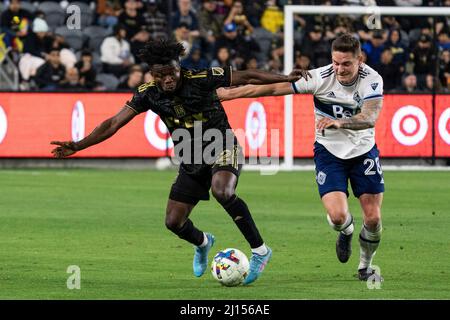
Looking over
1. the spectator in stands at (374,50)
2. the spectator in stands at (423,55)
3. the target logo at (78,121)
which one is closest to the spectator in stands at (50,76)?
the target logo at (78,121)

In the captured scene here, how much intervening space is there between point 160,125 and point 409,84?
5.04m

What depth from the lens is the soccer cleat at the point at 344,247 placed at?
1087 centimetres

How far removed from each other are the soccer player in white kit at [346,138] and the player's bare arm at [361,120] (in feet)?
0.04

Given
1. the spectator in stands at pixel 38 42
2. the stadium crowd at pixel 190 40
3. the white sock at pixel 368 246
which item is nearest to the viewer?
the white sock at pixel 368 246

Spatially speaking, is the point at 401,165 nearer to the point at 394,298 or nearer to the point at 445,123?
the point at 445,123

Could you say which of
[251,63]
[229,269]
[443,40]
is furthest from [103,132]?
[443,40]

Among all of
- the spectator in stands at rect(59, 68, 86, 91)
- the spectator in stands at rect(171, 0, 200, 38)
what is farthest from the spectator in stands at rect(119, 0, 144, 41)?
the spectator in stands at rect(59, 68, 86, 91)

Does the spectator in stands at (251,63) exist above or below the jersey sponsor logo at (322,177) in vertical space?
above

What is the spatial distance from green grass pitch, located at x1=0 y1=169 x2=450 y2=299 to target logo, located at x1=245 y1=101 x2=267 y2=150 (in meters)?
1.61

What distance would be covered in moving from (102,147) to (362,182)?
13.4m

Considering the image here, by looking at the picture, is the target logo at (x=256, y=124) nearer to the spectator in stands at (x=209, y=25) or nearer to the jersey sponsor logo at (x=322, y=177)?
the spectator in stands at (x=209, y=25)

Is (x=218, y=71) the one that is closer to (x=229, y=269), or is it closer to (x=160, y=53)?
(x=160, y=53)
